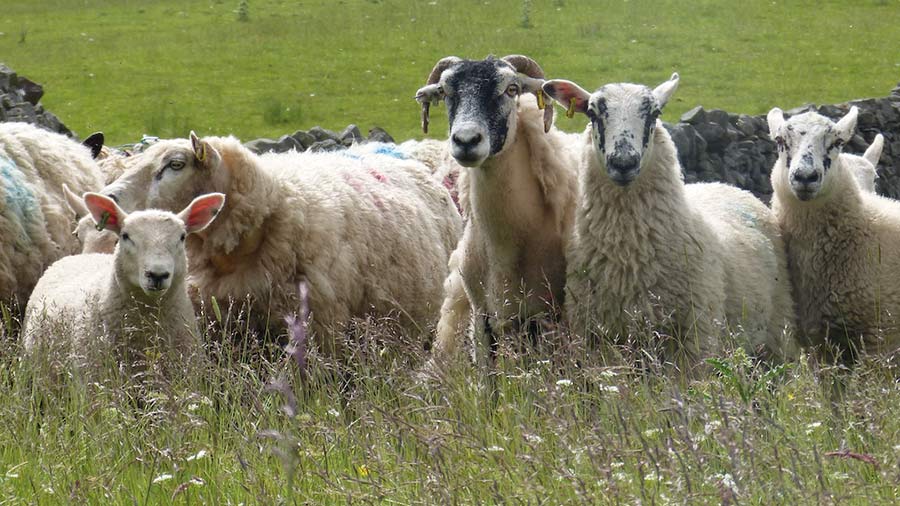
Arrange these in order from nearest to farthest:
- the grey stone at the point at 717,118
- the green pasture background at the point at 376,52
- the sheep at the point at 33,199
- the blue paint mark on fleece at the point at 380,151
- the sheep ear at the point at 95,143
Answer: the sheep at the point at 33,199, the blue paint mark on fleece at the point at 380,151, the sheep ear at the point at 95,143, the grey stone at the point at 717,118, the green pasture background at the point at 376,52

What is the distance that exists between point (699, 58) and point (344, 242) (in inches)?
732

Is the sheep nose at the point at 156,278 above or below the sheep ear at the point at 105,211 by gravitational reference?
below

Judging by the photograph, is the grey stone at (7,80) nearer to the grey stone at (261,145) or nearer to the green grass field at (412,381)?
the grey stone at (261,145)

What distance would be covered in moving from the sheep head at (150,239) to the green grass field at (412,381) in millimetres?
448

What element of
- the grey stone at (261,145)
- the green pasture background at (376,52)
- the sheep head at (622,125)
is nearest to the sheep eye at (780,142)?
the sheep head at (622,125)

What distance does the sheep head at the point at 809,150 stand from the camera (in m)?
6.44

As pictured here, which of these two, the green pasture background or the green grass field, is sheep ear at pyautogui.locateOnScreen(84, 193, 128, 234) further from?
the green pasture background

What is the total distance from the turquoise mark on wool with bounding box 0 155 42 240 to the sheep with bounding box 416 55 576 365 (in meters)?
2.48

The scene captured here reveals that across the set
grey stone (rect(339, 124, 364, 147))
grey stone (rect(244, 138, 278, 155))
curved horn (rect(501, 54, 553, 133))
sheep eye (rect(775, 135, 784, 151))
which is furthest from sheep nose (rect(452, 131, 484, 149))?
grey stone (rect(339, 124, 364, 147))

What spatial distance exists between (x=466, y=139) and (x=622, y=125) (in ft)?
2.40

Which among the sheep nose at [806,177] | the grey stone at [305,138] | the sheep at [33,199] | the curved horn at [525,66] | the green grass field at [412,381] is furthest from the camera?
the grey stone at [305,138]

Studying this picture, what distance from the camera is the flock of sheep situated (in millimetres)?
5820

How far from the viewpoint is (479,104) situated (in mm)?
5988

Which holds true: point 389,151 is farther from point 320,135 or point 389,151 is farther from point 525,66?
point 320,135
